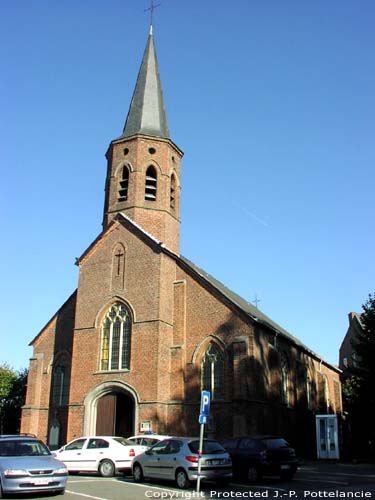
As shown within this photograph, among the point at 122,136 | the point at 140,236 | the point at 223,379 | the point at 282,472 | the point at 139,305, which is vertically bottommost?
the point at 282,472

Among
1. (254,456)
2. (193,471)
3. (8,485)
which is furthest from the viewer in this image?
(254,456)

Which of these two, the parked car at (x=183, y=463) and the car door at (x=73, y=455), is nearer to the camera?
the parked car at (x=183, y=463)

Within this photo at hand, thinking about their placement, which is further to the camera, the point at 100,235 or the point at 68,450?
the point at 100,235

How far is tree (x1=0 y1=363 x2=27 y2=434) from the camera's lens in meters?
38.0

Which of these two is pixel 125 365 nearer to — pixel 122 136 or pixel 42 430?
pixel 42 430

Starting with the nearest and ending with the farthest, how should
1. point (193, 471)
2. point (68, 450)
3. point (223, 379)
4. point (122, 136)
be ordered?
point (193, 471) → point (68, 450) → point (223, 379) → point (122, 136)

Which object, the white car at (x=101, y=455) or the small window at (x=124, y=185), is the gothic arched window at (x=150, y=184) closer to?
the small window at (x=124, y=185)

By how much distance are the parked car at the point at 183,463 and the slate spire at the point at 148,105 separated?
783 inches

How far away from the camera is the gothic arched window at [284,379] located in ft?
99.3

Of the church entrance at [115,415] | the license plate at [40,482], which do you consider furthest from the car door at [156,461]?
the church entrance at [115,415]

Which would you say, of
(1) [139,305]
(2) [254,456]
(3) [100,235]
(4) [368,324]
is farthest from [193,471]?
(4) [368,324]

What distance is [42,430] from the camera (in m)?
28.8

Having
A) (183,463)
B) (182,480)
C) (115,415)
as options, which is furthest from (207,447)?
(115,415)

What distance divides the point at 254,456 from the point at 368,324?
749 inches
